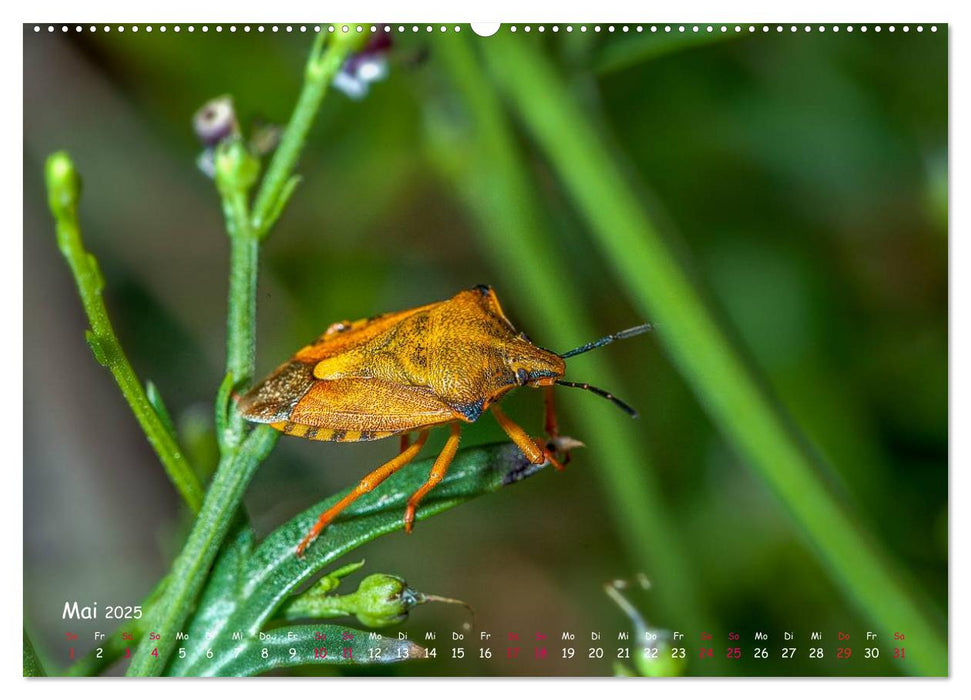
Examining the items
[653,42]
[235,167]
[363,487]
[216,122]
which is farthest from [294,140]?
[653,42]

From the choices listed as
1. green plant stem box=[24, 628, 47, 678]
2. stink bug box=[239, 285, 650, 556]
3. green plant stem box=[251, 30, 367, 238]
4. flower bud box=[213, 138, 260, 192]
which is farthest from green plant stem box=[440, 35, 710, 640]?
green plant stem box=[24, 628, 47, 678]

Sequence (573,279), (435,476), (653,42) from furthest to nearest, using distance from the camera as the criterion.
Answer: (573,279), (653,42), (435,476)

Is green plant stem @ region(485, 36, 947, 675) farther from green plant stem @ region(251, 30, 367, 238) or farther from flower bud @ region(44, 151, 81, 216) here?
flower bud @ region(44, 151, 81, 216)

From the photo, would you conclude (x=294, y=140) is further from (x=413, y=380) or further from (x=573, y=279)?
(x=573, y=279)

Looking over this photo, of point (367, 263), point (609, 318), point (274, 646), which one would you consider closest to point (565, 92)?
point (609, 318)

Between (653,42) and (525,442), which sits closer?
(525,442)
